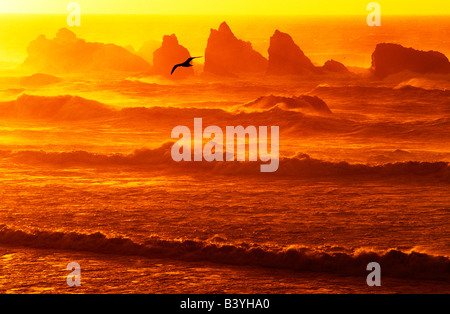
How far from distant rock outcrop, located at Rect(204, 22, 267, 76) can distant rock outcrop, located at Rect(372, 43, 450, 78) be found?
1056 centimetres

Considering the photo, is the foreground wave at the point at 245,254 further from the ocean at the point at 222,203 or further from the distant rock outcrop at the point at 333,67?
the distant rock outcrop at the point at 333,67

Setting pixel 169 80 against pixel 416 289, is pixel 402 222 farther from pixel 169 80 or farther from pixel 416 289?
pixel 169 80

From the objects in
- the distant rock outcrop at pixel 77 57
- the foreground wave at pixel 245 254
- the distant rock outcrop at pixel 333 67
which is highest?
the distant rock outcrop at pixel 77 57

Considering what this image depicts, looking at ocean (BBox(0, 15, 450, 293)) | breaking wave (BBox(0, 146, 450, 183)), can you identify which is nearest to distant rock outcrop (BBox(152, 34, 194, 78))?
ocean (BBox(0, 15, 450, 293))

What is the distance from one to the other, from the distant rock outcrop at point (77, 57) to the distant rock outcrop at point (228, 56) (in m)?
11.3

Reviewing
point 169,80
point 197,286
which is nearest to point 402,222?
point 197,286

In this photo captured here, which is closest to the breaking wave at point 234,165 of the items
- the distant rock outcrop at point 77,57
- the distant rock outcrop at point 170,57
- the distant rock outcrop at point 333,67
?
the distant rock outcrop at point 170,57

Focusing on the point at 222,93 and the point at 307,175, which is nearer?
the point at 307,175

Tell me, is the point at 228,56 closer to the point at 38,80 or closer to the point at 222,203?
the point at 38,80

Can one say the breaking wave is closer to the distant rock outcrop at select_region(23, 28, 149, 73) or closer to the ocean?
the ocean

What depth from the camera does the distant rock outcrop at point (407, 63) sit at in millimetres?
62469

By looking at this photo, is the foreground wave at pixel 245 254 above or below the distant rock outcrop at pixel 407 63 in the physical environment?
below
